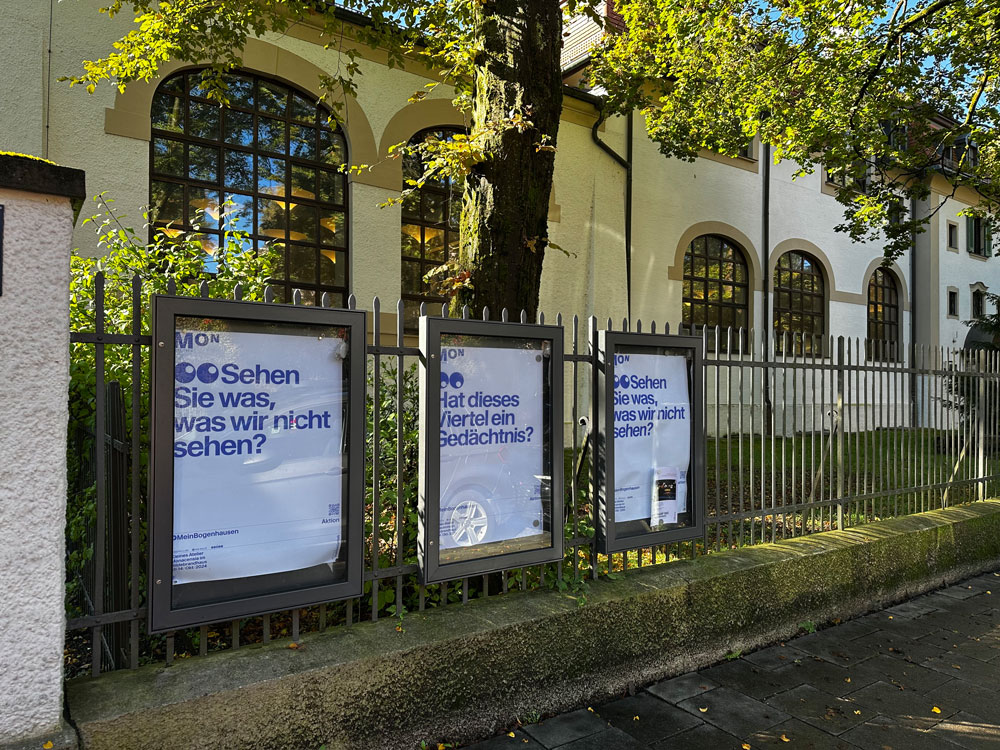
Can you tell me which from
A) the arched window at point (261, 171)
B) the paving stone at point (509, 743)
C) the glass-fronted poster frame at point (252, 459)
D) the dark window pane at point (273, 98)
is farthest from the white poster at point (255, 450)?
the dark window pane at point (273, 98)

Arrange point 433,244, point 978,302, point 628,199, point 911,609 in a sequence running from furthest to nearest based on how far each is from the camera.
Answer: point 978,302
point 628,199
point 433,244
point 911,609

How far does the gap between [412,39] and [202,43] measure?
1847 millimetres

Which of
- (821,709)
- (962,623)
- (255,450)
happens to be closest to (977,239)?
(962,623)

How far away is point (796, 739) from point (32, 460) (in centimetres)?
332

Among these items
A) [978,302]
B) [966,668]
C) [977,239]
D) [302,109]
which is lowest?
[966,668]

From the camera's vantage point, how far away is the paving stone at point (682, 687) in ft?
11.5

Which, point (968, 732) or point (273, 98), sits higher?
point (273, 98)

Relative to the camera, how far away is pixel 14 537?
214 centimetres

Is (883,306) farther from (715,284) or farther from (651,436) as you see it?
(651,436)

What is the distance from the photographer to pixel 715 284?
555 inches

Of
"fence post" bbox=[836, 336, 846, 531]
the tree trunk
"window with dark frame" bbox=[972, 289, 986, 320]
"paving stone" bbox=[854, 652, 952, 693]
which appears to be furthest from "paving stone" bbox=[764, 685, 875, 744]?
"window with dark frame" bbox=[972, 289, 986, 320]

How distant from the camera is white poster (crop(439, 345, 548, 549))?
10.3 ft

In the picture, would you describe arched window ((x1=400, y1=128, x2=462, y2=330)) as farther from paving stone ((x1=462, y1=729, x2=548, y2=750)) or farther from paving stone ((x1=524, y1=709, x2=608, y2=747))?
paving stone ((x1=462, y1=729, x2=548, y2=750))

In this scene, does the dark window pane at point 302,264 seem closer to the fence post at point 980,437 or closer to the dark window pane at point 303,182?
the dark window pane at point 303,182
